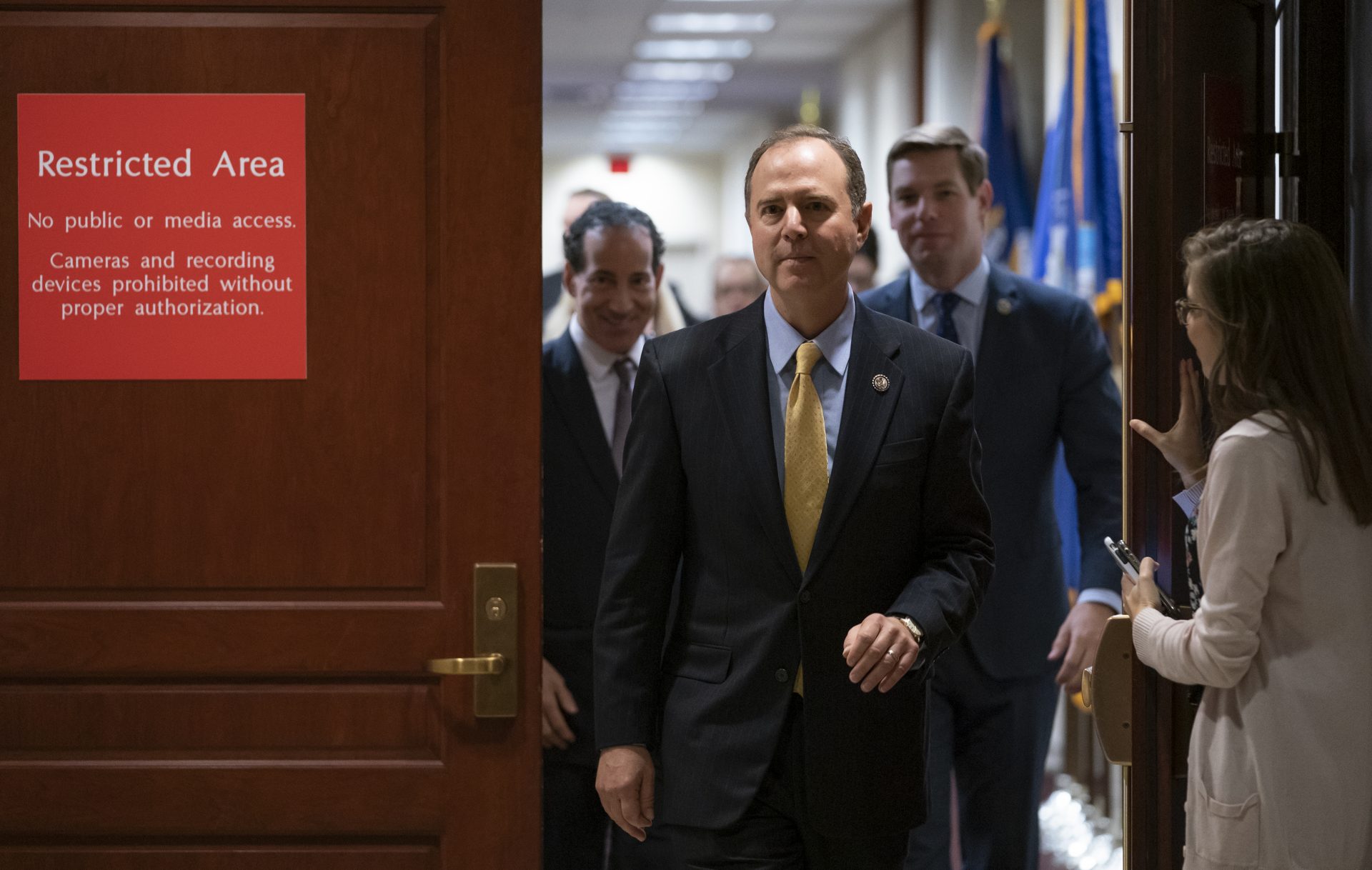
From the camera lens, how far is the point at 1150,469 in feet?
7.72

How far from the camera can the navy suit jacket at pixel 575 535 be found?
9.42ft

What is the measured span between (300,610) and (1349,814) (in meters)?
1.64

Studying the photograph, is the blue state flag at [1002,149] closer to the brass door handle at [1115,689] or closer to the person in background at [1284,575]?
the brass door handle at [1115,689]

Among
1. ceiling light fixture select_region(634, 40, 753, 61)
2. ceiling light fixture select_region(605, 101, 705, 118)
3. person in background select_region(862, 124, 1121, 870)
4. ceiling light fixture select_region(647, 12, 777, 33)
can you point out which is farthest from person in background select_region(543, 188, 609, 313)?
ceiling light fixture select_region(605, 101, 705, 118)

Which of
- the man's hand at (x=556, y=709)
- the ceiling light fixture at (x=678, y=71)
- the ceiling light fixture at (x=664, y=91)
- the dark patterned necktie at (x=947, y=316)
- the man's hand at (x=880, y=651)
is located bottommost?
the man's hand at (x=556, y=709)

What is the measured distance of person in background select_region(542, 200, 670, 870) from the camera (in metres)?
Answer: 2.87

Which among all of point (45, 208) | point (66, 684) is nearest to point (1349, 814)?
point (66, 684)

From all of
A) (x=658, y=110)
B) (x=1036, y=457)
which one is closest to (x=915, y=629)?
(x=1036, y=457)

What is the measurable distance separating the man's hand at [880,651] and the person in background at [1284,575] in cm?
41

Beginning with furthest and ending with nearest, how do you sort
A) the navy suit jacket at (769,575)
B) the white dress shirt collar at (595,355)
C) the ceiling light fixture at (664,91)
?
the ceiling light fixture at (664,91) → the white dress shirt collar at (595,355) → the navy suit jacket at (769,575)

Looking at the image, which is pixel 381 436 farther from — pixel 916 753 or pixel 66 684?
pixel 916 753

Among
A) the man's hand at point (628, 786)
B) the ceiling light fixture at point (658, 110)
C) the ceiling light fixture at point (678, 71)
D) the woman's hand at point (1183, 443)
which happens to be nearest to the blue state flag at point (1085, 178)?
the woman's hand at point (1183, 443)

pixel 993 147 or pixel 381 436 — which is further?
pixel 993 147

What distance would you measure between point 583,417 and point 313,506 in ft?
2.24
